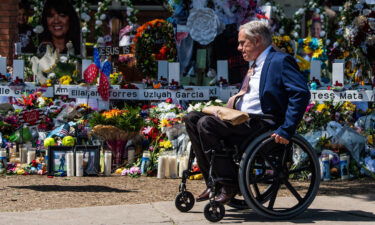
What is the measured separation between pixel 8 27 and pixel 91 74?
653 cm

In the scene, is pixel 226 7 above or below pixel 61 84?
above

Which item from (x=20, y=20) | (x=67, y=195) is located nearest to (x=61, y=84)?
(x=67, y=195)

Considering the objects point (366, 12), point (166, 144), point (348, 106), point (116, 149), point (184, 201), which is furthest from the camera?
point (366, 12)

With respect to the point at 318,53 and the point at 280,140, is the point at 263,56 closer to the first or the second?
the point at 280,140

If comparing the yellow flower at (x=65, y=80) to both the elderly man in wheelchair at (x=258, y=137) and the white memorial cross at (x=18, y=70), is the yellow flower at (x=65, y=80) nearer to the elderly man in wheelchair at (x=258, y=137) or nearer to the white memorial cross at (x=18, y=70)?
the white memorial cross at (x=18, y=70)

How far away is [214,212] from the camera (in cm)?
447

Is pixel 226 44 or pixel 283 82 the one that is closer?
pixel 283 82

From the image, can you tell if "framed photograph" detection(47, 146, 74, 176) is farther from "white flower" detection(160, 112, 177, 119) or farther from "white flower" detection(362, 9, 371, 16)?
"white flower" detection(362, 9, 371, 16)

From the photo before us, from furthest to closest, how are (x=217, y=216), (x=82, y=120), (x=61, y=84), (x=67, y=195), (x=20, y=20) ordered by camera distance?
(x=20, y=20), (x=61, y=84), (x=82, y=120), (x=67, y=195), (x=217, y=216)

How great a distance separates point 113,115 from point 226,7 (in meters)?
3.19

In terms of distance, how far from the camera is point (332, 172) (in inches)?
279

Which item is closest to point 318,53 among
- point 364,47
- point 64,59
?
point 364,47

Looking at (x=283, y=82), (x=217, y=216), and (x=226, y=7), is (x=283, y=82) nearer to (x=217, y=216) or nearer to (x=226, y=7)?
(x=217, y=216)

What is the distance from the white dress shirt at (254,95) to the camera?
4.70 metres
